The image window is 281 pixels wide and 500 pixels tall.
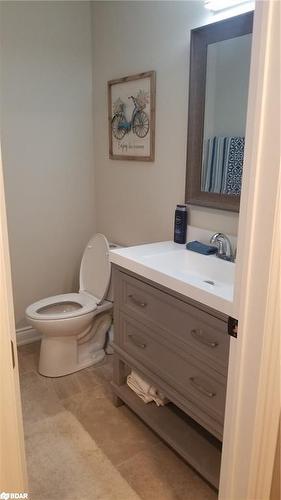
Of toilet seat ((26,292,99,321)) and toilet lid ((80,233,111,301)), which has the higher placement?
toilet lid ((80,233,111,301))

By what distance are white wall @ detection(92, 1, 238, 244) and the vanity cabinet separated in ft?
1.80

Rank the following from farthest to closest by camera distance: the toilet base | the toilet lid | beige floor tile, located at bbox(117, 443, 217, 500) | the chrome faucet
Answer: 1. the toilet lid
2. the toilet base
3. the chrome faucet
4. beige floor tile, located at bbox(117, 443, 217, 500)

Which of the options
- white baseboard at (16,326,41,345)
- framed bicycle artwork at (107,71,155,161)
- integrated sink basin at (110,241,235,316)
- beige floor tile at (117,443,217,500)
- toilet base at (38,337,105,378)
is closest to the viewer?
integrated sink basin at (110,241,235,316)

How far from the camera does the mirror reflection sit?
1747mm

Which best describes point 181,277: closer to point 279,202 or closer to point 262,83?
point 279,202

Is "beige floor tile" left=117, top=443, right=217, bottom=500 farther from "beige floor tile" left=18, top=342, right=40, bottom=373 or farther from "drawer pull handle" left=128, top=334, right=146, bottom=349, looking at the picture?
"beige floor tile" left=18, top=342, right=40, bottom=373

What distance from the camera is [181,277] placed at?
1.57 metres

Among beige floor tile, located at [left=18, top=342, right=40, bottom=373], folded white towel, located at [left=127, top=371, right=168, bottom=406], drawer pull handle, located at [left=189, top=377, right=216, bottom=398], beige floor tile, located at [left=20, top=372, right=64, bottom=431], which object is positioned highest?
drawer pull handle, located at [left=189, top=377, right=216, bottom=398]

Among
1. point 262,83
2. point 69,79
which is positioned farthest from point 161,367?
point 69,79

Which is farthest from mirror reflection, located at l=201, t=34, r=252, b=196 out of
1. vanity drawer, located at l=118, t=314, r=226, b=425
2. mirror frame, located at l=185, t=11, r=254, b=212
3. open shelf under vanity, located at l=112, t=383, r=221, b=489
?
open shelf under vanity, located at l=112, t=383, r=221, b=489

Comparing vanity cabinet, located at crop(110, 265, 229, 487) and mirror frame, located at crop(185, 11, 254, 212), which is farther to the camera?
mirror frame, located at crop(185, 11, 254, 212)

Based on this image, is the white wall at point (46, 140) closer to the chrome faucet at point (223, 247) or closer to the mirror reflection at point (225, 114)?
the mirror reflection at point (225, 114)

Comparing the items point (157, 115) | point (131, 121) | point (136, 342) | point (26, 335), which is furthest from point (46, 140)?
point (136, 342)

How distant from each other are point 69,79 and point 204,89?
3.92ft
